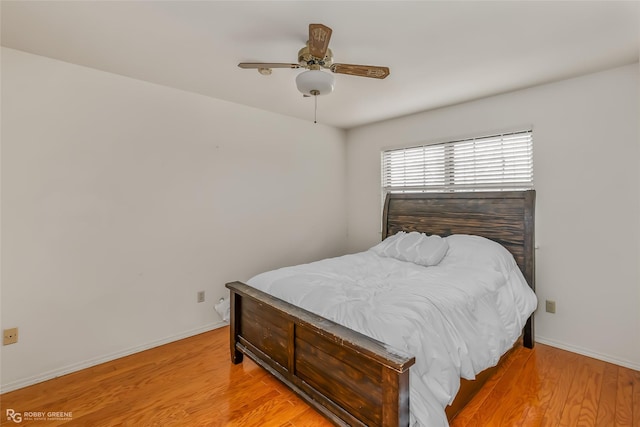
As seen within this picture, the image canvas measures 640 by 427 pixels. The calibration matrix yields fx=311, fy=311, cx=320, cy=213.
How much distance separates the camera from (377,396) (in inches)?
59.3

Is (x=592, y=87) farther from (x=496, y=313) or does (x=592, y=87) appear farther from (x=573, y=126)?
(x=496, y=313)

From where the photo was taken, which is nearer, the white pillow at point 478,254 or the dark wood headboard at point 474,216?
the white pillow at point 478,254

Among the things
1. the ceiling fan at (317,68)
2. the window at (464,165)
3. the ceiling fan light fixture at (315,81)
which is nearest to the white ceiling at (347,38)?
the ceiling fan at (317,68)

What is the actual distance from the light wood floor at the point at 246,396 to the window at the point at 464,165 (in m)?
1.66

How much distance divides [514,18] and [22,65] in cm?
334

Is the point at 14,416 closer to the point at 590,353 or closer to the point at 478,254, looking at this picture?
the point at 478,254

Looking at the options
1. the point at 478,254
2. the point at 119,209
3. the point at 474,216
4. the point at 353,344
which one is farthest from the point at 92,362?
the point at 474,216

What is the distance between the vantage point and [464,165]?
3412mm

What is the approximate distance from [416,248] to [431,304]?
3.99 ft

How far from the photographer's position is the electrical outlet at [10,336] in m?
2.22

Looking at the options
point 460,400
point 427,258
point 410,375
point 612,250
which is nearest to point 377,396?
point 410,375

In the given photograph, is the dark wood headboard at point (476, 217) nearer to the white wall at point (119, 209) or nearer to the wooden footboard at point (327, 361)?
the white wall at point (119, 209)

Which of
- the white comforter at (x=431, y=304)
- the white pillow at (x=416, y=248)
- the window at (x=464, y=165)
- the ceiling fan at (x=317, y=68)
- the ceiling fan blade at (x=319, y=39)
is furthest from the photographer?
the window at (x=464, y=165)

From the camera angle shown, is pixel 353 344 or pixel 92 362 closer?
pixel 353 344
